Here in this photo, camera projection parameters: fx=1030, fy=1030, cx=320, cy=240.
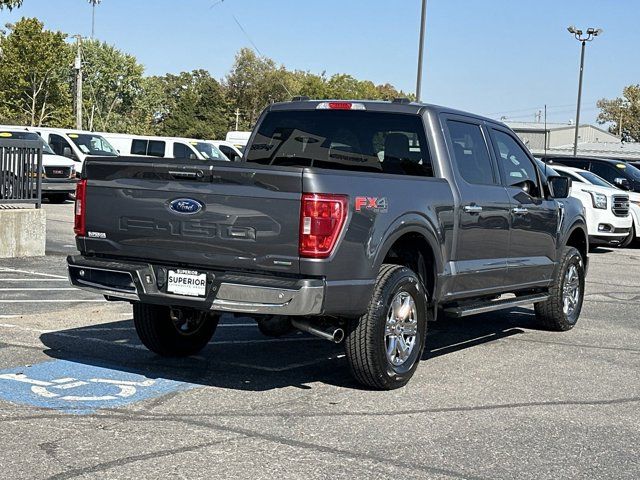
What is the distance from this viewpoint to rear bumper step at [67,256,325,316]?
20.8 ft

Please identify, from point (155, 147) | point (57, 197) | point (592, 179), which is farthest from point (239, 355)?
point (155, 147)

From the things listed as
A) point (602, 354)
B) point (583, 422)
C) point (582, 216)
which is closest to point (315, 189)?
point (583, 422)

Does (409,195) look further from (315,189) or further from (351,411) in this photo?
(351,411)

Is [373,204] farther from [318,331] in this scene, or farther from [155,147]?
[155,147]

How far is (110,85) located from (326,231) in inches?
3785

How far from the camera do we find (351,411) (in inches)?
256

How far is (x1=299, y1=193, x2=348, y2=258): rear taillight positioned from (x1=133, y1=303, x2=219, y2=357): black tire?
6.06 feet

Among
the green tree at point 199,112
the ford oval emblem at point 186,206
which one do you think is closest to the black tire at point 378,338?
the ford oval emblem at point 186,206

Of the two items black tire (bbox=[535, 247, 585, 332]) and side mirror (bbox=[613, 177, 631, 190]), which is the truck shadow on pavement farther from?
side mirror (bbox=[613, 177, 631, 190])

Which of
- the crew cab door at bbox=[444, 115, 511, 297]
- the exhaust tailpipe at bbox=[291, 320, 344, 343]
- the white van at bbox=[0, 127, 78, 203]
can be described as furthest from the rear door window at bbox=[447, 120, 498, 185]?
the white van at bbox=[0, 127, 78, 203]

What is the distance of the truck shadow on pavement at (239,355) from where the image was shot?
24.3 ft

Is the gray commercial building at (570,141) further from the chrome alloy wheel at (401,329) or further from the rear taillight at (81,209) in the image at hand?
the rear taillight at (81,209)

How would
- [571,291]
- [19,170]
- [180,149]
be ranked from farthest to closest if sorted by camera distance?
1. [180,149]
2. [19,170]
3. [571,291]

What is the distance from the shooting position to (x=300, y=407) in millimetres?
6539
